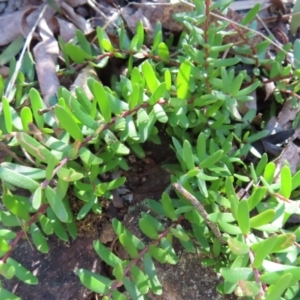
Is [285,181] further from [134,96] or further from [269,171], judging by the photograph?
[134,96]

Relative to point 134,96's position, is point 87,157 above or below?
below

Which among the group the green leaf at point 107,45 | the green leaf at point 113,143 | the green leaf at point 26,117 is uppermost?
the green leaf at point 107,45

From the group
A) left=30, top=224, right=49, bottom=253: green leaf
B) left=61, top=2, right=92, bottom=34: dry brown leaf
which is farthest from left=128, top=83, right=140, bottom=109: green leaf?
left=61, top=2, right=92, bottom=34: dry brown leaf

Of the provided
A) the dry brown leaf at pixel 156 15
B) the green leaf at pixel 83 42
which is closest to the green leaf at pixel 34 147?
the green leaf at pixel 83 42

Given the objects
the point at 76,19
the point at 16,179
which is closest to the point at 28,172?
the point at 16,179

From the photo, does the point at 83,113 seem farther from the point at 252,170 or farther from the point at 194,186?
the point at 252,170

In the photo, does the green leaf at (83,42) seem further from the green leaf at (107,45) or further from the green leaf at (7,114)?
the green leaf at (7,114)
